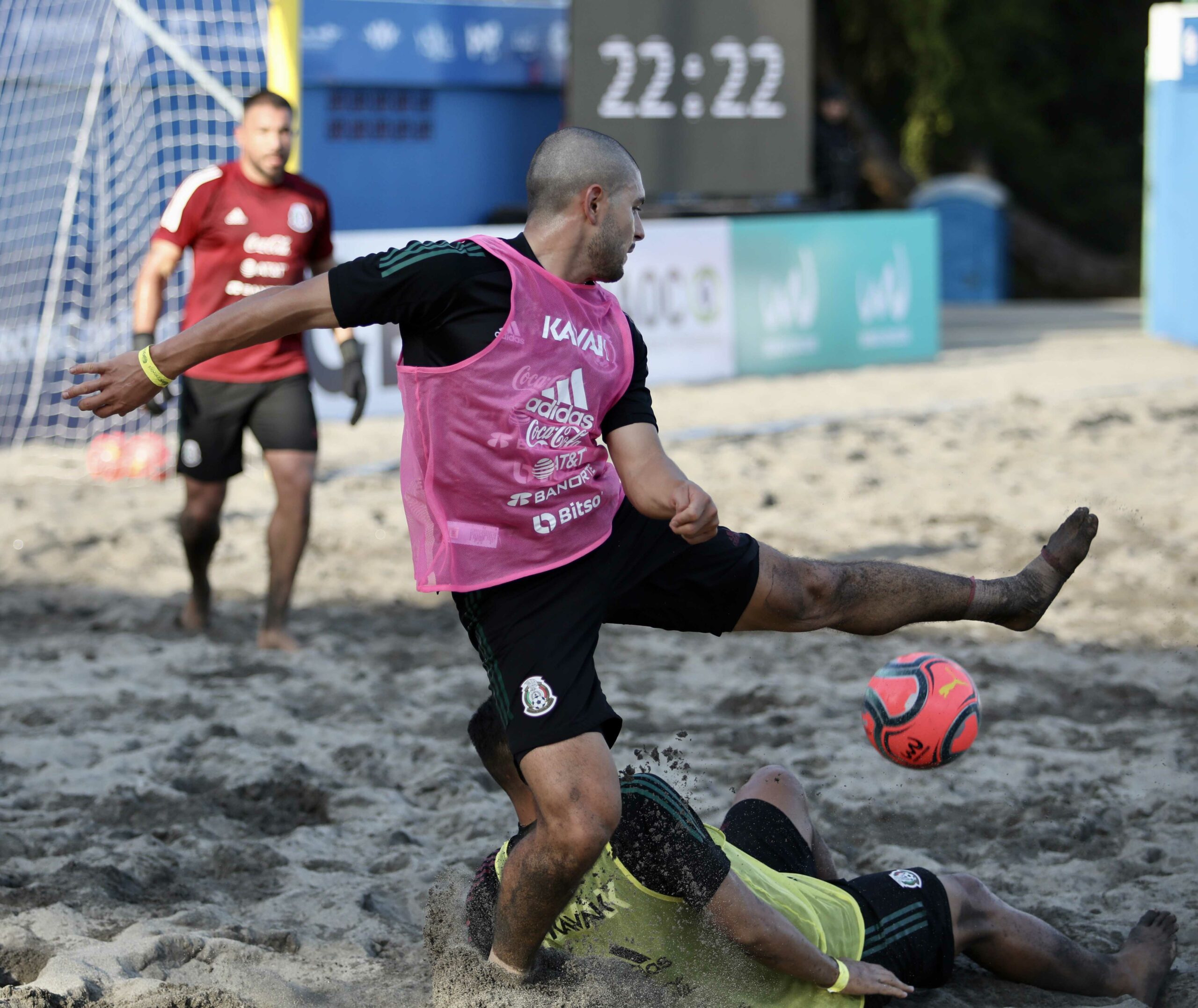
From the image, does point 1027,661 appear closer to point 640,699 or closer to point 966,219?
point 640,699

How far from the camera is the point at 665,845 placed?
109 inches

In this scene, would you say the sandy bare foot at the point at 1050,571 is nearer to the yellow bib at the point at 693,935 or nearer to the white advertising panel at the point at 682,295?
the yellow bib at the point at 693,935

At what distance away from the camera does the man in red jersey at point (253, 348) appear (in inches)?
225

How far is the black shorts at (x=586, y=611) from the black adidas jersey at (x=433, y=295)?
522 mm

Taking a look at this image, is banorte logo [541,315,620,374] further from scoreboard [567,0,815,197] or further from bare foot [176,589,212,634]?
scoreboard [567,0,815,197]

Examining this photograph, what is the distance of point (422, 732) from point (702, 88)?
9317mm

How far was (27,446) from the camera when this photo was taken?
9.69 meters

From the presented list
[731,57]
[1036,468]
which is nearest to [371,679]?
[1036,468]

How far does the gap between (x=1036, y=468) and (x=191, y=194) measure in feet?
16.1

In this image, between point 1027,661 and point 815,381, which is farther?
point 815,381

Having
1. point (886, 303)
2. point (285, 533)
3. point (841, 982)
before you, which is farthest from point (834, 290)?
point (841, 982)

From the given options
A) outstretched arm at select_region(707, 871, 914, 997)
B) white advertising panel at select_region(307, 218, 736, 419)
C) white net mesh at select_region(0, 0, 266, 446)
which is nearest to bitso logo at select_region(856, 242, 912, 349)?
white advertising panel at select_region(307, 218, 736, 419)

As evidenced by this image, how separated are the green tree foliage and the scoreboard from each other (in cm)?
915

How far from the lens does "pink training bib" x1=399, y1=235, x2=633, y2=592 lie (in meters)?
2.98
